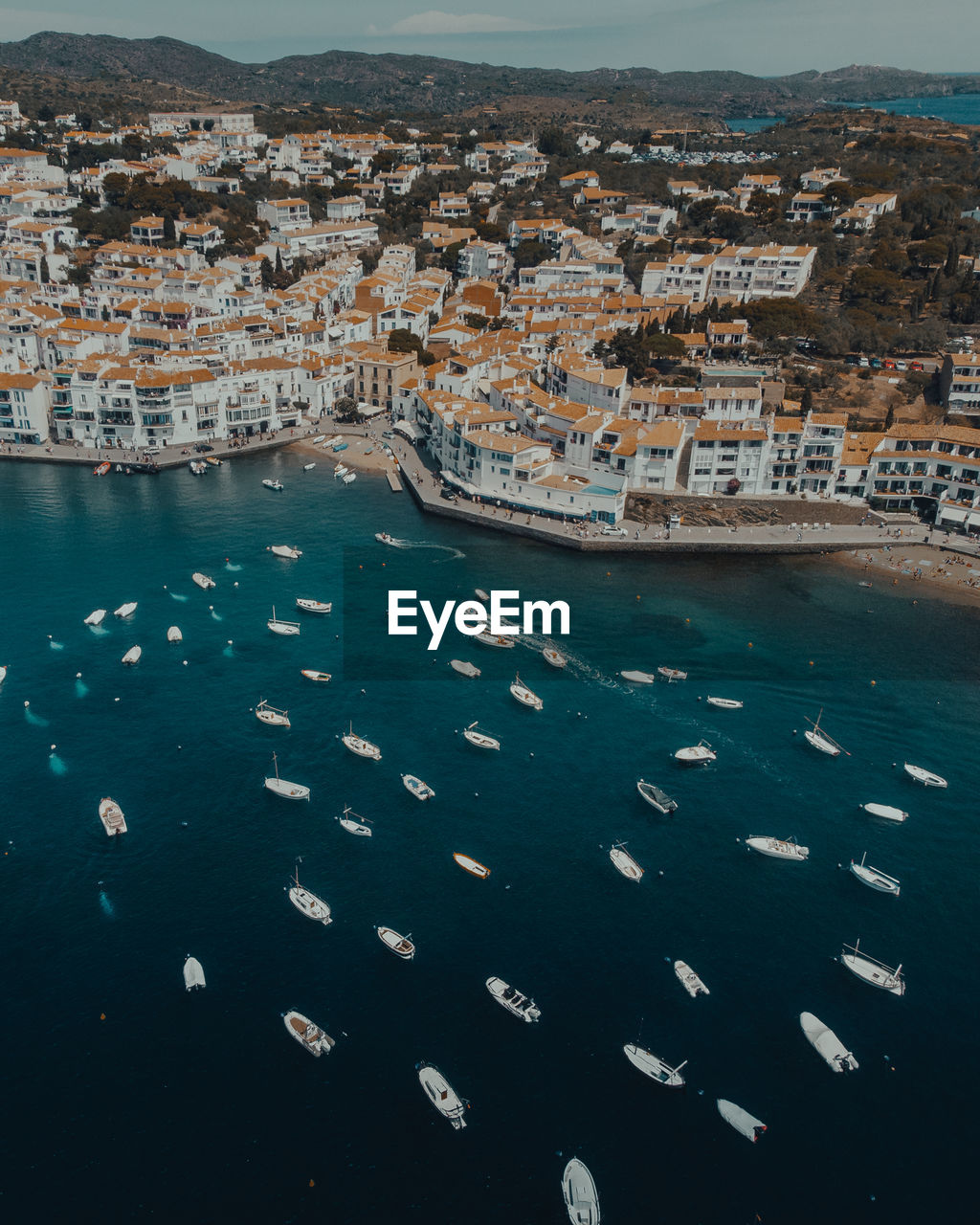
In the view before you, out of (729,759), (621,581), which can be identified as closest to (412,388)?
(621,581)

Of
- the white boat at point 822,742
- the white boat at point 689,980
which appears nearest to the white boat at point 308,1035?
the white boat at point 689,980

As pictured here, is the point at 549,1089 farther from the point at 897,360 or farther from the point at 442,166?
the point at 442,166

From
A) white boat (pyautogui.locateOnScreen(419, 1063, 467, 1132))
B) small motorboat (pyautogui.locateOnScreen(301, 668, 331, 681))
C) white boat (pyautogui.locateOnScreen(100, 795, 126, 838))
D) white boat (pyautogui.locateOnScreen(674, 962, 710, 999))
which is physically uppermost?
small motorboat (pyautogui.locateOnScreen(301, 668, 331, 681))

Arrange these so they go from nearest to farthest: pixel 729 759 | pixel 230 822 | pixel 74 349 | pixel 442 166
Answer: pixel 230 822, pixel 729 759, pixel 74 349, pixel 442 166

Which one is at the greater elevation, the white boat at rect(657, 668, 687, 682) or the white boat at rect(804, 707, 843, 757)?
the white boat at rect(657, 668, 687, 682)

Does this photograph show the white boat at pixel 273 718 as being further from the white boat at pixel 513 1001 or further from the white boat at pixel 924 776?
the white boat at pixel 924 776

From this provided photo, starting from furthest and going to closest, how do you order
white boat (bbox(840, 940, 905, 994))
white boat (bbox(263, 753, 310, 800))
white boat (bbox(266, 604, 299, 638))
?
white boat (bbox(266, 604, 299, 638))
white boat (bbox(263, 753, 310, 800))
white boat (bbox(840, 940, 905, 994))

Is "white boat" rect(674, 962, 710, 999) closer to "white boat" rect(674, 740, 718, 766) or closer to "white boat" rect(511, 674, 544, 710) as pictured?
"white boat" rect(674, 740, 718, 766)

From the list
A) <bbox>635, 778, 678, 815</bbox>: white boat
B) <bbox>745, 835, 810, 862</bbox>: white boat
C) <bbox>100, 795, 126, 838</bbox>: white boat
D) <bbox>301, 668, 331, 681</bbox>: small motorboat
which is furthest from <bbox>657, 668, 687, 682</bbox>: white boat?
<bbox>100, 795, 126, 838</bbox>: white boat
